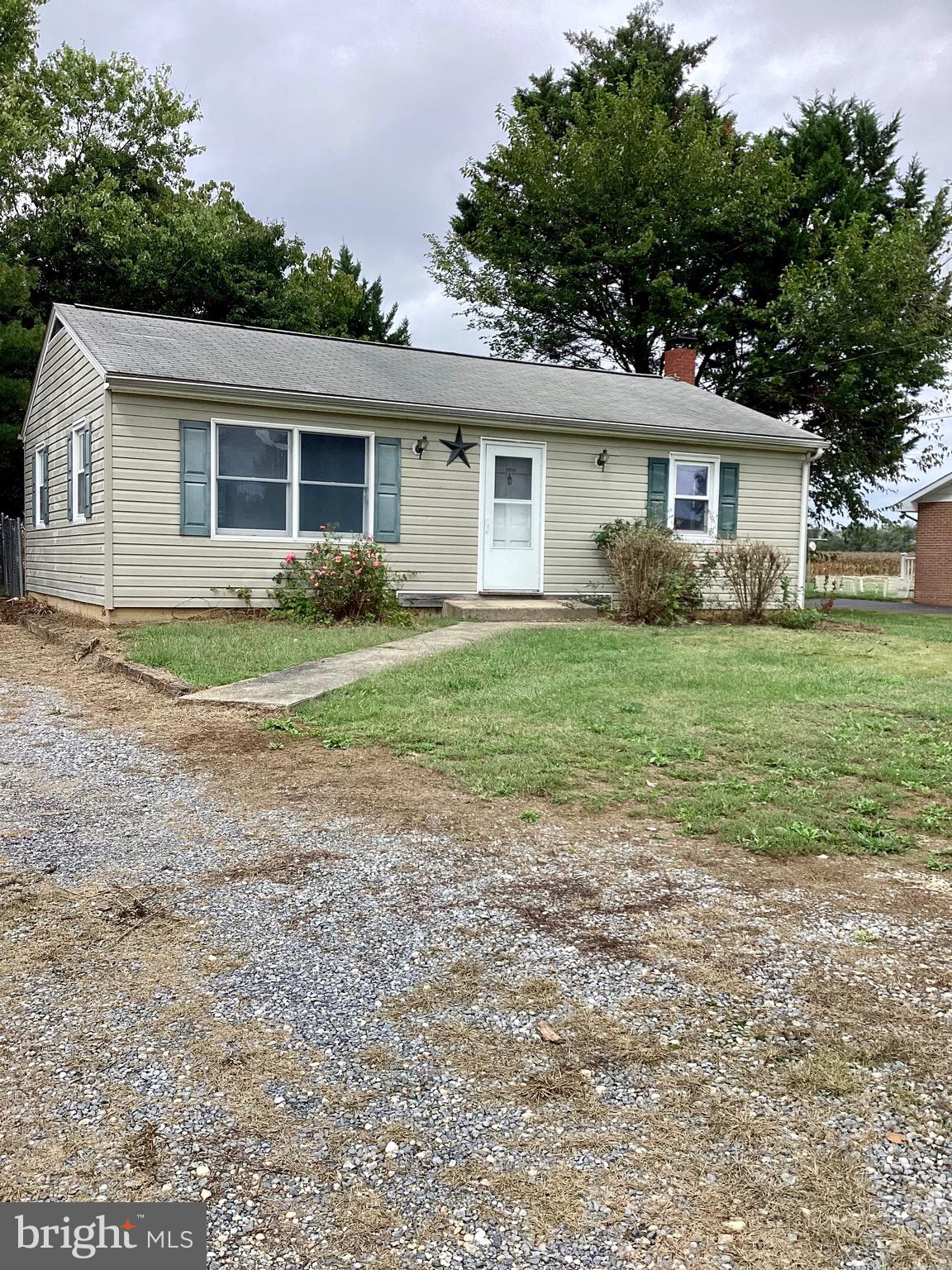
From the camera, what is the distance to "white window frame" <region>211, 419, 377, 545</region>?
10.9 m

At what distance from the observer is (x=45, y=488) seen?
14.1 metres

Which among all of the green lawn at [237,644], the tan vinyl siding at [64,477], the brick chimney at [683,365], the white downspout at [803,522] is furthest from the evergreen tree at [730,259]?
the green lawn at [237,644]

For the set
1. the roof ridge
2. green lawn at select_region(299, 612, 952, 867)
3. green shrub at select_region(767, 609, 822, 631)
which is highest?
the roof ridge

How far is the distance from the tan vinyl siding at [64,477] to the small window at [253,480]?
138 cm

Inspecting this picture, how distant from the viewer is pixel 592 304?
24.9 meters

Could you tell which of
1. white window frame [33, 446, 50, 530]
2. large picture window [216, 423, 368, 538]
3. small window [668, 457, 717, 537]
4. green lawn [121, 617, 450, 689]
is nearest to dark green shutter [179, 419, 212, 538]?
large picture window [216, 423, 368, 538]

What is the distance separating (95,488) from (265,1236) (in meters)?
10.7

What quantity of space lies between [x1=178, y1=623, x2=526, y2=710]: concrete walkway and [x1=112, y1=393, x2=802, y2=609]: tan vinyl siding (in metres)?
2.89

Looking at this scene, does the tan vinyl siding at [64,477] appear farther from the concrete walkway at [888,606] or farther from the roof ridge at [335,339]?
the concrete walkway at [888,606]

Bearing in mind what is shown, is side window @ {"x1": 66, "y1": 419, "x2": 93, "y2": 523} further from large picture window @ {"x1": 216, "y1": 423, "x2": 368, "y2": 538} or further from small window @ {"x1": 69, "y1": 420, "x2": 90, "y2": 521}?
large picture window @ {"x1": 216, "y1": 423, "x2": 368, "y2": 538}

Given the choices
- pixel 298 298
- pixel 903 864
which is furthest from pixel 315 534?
pixel 298 298

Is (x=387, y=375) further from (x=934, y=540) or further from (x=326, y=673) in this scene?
(x=934, y=540)

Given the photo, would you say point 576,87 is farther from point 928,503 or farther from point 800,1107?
point 800,1107

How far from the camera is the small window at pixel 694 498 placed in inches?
538
